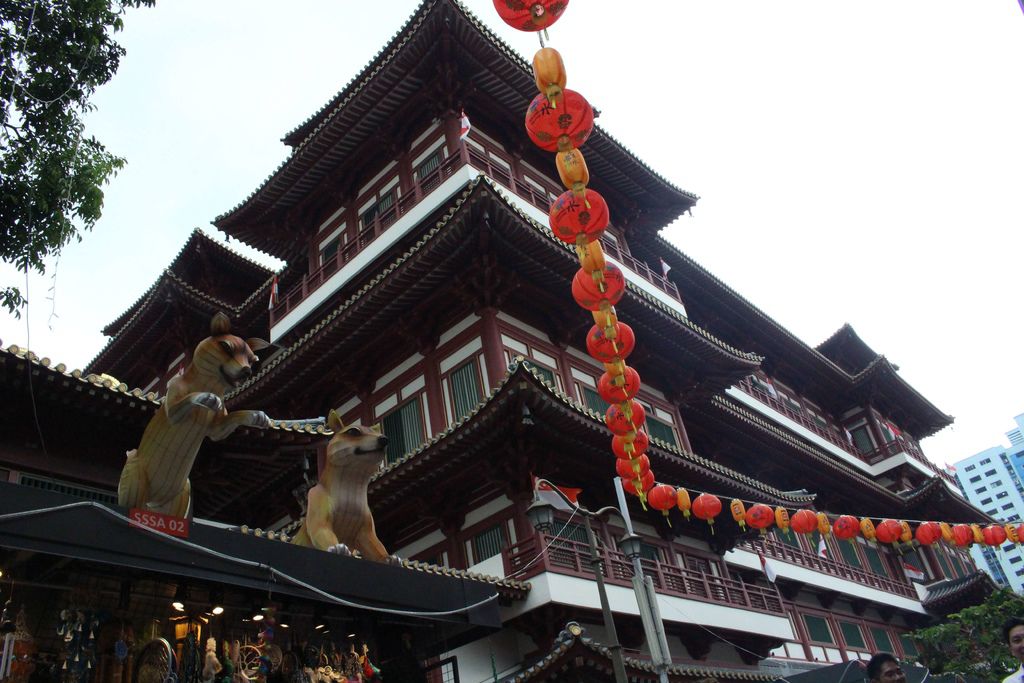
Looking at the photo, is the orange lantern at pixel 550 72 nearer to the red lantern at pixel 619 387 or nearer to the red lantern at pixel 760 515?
the red lantern at pixel 619 387

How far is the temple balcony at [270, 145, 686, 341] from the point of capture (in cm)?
1922

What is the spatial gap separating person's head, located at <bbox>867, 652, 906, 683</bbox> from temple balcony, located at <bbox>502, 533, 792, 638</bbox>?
633cm

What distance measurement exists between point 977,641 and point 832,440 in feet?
39.4

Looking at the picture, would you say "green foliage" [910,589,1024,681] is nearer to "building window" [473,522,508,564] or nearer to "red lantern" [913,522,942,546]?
"red lantern" [913,522,942,546]

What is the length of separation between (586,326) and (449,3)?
27.8 ft

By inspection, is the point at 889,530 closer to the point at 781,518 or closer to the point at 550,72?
the point at 781,518

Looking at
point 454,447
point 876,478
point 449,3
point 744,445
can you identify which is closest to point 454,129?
point 449,3

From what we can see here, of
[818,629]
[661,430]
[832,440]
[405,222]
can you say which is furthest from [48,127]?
[832,440]

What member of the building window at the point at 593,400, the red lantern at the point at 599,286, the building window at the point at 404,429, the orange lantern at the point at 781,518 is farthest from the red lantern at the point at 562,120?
the orange lantern at the point at 781,518

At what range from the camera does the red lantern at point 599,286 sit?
10164 millimetres

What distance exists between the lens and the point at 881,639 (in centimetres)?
2906

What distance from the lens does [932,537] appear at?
62.7 ft

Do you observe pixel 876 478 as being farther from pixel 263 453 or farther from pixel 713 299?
pixel 263 453

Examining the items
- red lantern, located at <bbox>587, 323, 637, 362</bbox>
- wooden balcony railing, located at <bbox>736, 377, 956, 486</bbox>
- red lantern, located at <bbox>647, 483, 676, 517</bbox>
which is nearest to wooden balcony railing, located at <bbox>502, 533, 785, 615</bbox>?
red lantern, located at <bbox>647, 483, 676, 517</bbox>
